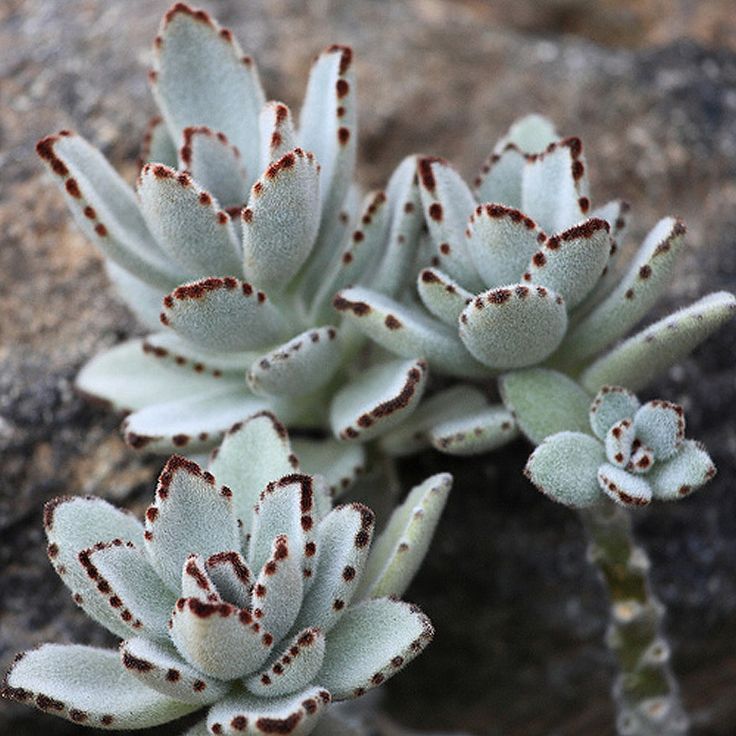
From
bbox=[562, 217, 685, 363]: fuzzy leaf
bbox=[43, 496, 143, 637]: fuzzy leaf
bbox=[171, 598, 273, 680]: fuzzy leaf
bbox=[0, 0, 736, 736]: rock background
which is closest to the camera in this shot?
bbox=[171, 598, 273, 680]: fuzzy leaf

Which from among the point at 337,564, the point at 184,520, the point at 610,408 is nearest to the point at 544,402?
the point at 610,408

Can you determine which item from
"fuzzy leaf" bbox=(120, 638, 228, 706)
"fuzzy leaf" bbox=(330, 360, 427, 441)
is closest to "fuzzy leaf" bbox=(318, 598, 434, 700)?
"fuzzy leaf" bbox=(120, 638, 228, 706)

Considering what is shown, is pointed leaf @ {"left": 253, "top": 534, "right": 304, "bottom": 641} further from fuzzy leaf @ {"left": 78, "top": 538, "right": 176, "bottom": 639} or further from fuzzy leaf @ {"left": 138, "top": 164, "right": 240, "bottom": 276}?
fuzzy leaf @ {"left": 138, "top": 164, "right": 240, "bottom": 276}

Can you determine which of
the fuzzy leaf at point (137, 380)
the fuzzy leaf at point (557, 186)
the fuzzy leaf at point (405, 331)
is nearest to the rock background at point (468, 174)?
the fuzzy leaf at point (137, 380)

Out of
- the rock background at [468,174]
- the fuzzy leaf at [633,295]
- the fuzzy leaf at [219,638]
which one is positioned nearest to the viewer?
the fuzzy leaf at [219,638]

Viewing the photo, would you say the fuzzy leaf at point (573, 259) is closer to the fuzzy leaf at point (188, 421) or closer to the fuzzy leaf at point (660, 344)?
the fuzzy leaf at point (660, 344)
